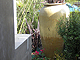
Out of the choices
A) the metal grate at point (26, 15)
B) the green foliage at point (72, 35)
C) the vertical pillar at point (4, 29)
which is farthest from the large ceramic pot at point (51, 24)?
the vertical pillar at point (4, 29)

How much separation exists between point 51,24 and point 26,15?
4.06 feet

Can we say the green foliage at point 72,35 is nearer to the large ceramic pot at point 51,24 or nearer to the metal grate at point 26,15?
the large ceramic pot at point 51,24

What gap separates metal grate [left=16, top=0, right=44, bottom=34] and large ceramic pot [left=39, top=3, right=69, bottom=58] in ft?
2.87

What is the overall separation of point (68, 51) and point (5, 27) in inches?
67.7

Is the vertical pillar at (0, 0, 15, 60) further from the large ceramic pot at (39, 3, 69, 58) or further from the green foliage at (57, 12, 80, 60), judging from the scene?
the large ceramic pot at (39, 3, 69, 58)

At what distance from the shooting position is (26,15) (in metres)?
3.89

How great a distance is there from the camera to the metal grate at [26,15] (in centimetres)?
374

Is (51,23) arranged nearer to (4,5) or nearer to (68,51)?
(68,51)

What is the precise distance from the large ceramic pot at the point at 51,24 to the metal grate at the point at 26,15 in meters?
0.88

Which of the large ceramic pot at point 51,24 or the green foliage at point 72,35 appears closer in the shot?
the green foliage at point 72,35

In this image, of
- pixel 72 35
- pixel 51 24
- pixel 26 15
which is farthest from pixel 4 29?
pixel 26 15

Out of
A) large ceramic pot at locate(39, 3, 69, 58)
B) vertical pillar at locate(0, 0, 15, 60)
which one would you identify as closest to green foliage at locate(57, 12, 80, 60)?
large ceramic pot at locate(39, 3, 69, 58)

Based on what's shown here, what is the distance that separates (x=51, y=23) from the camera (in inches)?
113

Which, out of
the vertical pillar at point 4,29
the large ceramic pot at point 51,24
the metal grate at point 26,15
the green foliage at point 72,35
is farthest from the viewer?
the metal grate at point 26,15
